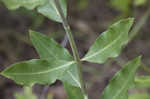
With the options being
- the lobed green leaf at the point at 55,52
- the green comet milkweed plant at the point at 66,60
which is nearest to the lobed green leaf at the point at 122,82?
the green comet milkweed plant at the point at 66,60

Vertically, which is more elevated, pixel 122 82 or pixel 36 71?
pixel 36 71

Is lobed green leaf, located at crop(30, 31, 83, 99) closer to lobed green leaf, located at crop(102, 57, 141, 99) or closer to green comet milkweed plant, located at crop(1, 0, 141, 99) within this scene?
green comet milkweed plant, located at crop(1, 0, 141, 99)

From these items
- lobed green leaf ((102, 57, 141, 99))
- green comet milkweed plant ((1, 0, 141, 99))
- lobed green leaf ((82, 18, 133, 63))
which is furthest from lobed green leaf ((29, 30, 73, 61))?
lobed green leaf ((102, 57, 141, 99))

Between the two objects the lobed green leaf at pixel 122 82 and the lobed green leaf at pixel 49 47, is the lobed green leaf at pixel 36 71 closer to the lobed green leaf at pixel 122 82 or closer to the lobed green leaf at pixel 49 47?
the lobed green leaf at pixel 49 47

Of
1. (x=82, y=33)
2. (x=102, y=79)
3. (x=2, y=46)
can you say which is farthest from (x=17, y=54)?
(x=102, y=79)

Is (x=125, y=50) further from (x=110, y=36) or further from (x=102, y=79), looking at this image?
(x=110, y=36)

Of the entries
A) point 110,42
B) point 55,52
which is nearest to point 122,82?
point 110,42

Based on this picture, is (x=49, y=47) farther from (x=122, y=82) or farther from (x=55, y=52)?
(x=122, y=82)

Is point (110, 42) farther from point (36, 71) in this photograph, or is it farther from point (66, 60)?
point (36, 71)
